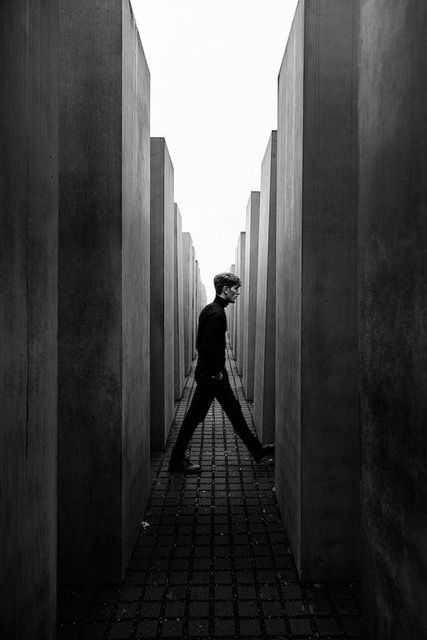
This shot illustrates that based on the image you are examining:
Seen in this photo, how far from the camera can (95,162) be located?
355 cm

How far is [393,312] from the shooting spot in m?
2.12

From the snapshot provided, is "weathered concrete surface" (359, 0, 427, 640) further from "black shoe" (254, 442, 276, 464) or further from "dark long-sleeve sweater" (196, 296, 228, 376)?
"black shoe" (254, 442, 276, 464)

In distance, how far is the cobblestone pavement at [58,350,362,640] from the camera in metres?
3.08

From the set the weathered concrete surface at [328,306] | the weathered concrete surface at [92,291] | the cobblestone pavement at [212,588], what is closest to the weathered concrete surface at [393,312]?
the cobblestone pavement at [212,588]

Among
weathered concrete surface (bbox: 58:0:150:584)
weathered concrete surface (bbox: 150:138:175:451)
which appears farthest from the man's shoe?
weathered concrete surface (bbox: 58:0:150:584)

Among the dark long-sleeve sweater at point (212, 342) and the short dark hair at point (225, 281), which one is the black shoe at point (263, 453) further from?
the short dark hair at point (225, 281)

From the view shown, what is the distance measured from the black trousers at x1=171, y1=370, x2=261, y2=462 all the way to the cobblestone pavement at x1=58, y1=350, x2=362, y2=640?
0.73m

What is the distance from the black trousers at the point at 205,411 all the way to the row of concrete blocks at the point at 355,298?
1.13 metres

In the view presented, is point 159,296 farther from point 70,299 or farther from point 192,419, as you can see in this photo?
point 70,299

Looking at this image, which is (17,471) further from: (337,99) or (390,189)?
(337,99)

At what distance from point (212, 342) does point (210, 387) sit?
0.56 meters

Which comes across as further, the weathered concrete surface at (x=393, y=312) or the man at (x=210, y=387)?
the man at (x=210, y=387)

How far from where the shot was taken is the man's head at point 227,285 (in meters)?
6.20

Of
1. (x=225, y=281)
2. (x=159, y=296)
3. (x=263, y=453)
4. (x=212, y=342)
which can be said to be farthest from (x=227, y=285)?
(x=263, y=453)
